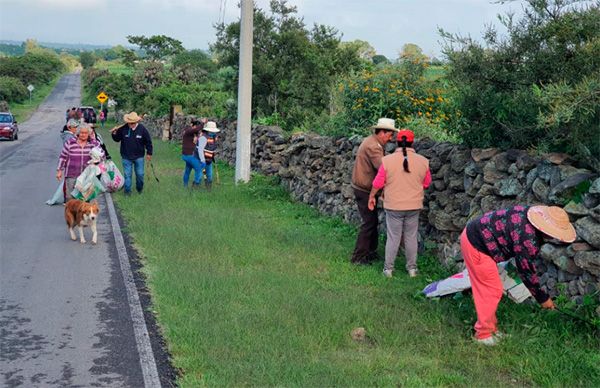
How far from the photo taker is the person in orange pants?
6410mm

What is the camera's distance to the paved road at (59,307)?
245 inches

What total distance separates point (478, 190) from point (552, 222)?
2555 millimetres

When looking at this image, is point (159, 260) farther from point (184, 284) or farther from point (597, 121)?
point (597, 121)

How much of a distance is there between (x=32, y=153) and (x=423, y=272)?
25.6m

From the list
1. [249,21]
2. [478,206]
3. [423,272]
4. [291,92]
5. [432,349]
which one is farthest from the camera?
[291,92]

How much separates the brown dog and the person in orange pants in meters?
6.48

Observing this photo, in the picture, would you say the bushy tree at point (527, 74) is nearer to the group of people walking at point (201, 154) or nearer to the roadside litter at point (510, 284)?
the roadside litter at point (510, 284)

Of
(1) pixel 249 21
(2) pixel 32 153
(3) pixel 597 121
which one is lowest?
(2) pixel 32 153

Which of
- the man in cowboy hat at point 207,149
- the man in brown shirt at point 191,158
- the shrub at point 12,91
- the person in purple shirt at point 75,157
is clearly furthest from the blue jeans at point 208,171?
the shrub at point 12,91

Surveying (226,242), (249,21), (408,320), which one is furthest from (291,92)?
(408,320)

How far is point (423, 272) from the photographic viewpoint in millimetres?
9492

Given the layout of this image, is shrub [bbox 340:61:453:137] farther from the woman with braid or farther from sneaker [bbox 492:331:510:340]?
sneaker [bbox 492:331:510:340]

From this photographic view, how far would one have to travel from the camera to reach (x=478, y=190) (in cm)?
892

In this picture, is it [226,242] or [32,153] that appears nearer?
[226,242]
